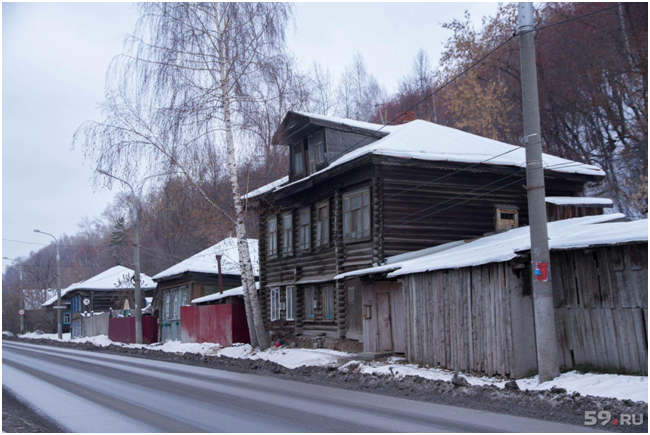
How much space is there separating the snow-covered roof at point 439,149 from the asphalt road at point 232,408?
30.1 ft

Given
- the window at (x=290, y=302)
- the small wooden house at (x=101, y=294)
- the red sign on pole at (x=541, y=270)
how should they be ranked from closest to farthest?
1. the red sign on pole at (x=541, y=270)
2. the window at (x=290, y=302)
3. the small wooden house at (x=101, y=294)

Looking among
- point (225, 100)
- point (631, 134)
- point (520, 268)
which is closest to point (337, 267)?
point (225, 100)

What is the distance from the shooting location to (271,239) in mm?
30156

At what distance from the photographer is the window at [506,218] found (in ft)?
76.2

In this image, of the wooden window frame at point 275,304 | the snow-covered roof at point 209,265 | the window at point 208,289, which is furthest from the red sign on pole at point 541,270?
the window at point 208,289

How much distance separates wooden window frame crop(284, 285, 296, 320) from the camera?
2766 centimetres

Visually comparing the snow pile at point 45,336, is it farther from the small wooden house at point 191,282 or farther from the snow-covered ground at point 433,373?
the snow-covered ground at point 433,373

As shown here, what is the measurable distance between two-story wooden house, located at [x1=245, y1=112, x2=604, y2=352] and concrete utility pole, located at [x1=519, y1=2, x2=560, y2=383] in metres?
6.80

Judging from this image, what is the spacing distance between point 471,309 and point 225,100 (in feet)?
39.8

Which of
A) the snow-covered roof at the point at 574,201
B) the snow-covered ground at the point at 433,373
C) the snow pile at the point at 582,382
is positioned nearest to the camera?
the snow pile at the point at 582,382

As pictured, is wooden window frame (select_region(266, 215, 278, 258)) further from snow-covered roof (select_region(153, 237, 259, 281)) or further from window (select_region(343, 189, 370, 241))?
snow-covered roof (select_region(153, 237, 259, 281))

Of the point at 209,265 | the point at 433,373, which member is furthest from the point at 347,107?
the point at 433,373

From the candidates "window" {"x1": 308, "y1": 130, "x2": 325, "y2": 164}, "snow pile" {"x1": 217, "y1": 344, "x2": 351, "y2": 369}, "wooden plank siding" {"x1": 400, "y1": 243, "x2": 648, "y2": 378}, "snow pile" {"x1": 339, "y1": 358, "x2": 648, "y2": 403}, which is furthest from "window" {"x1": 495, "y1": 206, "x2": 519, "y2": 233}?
"snow pile" {"x1": 339, "y1": 358, "x2": 648, "y2": 403}

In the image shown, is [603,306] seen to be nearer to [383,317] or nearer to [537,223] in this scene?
[537,223]
